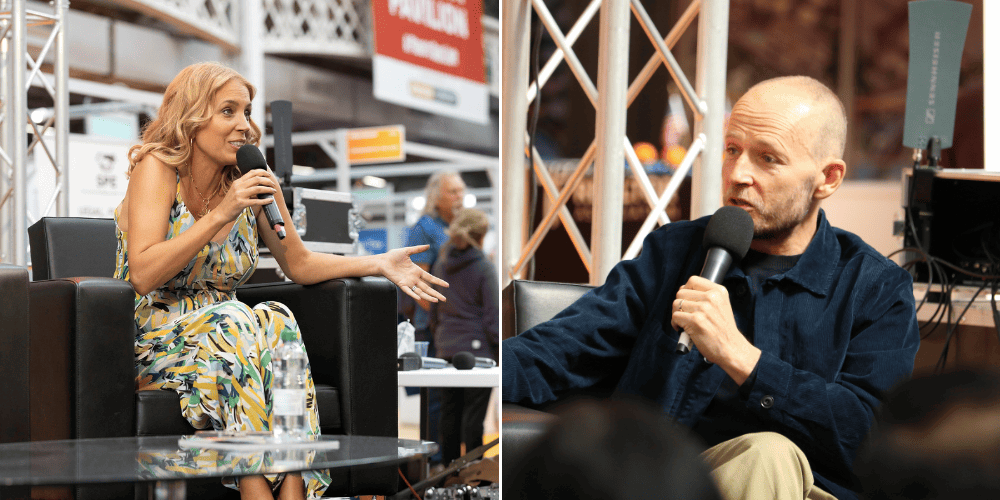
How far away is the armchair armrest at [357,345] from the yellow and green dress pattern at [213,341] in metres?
0.11

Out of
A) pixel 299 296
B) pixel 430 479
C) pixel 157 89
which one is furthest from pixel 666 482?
pixel 157 89

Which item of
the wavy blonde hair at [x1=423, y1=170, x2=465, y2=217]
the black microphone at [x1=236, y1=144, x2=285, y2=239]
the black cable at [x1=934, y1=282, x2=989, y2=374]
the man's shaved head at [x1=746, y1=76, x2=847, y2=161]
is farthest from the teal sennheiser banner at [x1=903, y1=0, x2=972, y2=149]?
the wavy blonde hair at [x1=423, y1=170, x2=465, y2=217]

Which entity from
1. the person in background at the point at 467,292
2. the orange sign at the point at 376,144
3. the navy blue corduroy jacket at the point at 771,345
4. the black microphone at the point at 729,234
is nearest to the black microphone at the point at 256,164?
the navy blue corduroy jacket at the point at 771,345

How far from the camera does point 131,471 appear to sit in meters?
0.97

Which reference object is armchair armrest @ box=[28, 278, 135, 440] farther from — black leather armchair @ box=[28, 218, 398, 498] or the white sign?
the white sign

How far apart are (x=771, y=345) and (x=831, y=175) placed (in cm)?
25

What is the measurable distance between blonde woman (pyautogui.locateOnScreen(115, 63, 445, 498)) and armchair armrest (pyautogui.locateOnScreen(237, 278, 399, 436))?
0.19 ft

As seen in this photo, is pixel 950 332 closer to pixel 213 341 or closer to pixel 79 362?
pixel 213 341

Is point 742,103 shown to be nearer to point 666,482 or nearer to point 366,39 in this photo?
point 666,482

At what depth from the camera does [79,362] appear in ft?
5.42

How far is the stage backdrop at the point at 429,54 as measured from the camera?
234 inches

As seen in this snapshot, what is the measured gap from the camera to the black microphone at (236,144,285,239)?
190cm

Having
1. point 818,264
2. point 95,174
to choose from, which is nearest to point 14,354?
point 818,264

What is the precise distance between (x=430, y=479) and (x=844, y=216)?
286cm
